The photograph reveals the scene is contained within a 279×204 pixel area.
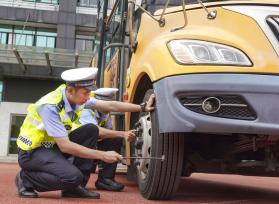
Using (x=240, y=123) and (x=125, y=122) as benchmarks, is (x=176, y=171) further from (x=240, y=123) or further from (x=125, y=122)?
(x=125, y=122)

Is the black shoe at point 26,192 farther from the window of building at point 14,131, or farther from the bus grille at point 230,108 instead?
the window of building at point 14,131

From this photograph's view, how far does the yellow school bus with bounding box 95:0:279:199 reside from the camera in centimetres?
368

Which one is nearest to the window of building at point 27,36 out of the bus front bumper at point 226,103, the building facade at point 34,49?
the building facade at point 34,49

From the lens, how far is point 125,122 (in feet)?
17.1

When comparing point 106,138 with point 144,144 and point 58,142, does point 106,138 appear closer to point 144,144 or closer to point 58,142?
point 144,144

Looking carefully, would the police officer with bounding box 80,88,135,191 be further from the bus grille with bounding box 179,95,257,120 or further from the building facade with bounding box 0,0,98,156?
the building facade with bounding box 0,0,98,156

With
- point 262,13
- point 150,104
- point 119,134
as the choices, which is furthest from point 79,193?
point 262,13

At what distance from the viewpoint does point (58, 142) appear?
4.18m

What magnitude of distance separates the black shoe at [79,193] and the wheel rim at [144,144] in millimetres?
410

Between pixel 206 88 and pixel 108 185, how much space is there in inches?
76.1

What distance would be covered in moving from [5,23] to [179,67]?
1149 inches

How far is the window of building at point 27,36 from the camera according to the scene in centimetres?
3189

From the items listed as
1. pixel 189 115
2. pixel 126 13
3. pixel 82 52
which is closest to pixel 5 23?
pixel 82 52

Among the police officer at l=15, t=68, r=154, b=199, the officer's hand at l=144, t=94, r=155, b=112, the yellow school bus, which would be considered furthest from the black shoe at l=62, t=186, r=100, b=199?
the officer's hand at l=144, t=94, r=155, b=112
